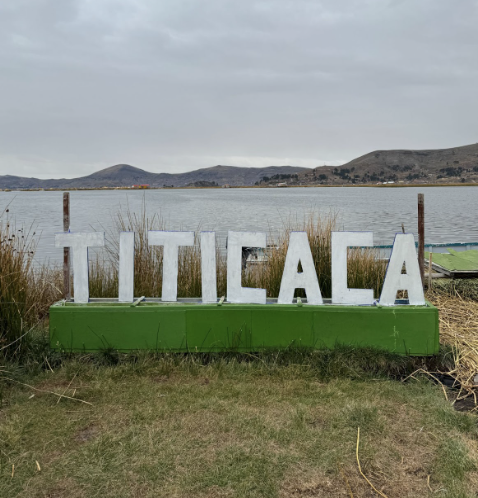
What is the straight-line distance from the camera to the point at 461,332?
5504mm

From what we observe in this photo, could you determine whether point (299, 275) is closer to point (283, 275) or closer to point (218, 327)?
point (283, 275)

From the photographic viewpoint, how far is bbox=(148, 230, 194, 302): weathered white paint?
4.96 metres

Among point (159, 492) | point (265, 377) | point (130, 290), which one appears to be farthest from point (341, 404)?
point (130, 290)

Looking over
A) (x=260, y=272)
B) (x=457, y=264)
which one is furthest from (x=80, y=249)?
(x=457, y=264)

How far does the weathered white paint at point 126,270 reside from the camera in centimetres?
499

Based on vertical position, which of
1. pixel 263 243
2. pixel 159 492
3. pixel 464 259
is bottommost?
pixel 159 492

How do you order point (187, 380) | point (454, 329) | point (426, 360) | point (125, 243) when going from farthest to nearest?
point (454, 329) < point (125, 243) < point (426, 360) < point (187, 380)

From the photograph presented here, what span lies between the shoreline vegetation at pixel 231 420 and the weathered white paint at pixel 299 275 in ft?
1.80

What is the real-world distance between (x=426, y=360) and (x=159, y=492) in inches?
118

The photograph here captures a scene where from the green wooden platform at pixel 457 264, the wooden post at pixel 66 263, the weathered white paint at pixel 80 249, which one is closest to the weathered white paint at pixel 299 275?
the weathered white paint at pixel 80 249

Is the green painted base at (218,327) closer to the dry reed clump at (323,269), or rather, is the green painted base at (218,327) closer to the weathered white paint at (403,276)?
the weathered white paint at (403,276)

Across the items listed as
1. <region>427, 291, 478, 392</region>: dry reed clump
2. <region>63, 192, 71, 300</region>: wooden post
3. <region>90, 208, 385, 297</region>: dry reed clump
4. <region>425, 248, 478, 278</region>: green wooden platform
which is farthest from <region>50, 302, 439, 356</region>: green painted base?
<region>425, 248, 478, 278</region>: green wooden platform

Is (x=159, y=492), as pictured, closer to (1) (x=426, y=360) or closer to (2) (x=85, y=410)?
(2) (x=85, y=410)

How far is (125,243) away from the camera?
5.08 m
